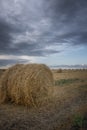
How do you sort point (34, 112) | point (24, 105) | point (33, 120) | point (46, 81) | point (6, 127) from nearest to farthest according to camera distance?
point (6, 127) → point (33, 120) → point (34, 112) → point (24, 105) → point (46, 81)

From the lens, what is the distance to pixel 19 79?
33.0 ft

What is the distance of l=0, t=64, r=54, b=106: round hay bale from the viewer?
32.5 ft

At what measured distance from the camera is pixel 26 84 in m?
9.88

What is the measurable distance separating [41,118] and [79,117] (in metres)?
1.39

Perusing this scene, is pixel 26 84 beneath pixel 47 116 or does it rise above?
above

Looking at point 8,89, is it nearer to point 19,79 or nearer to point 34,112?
point 19,79

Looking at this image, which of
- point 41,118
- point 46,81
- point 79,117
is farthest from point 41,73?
point 79,117

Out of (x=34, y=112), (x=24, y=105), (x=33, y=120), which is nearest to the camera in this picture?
(x=33, y=120)

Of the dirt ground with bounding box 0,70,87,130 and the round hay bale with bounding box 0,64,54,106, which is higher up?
the round hay bale with bounding box 0,64,54,106

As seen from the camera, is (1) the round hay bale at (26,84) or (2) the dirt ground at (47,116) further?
(1) the round hay bale at (26,84)

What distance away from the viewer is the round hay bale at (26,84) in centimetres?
991

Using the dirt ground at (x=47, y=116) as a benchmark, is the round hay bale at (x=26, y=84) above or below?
above

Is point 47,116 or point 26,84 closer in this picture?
point 47,116

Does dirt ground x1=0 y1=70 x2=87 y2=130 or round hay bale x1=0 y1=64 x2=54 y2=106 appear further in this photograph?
round hay bale x1=0 y1=64 x2=54 y2=106
